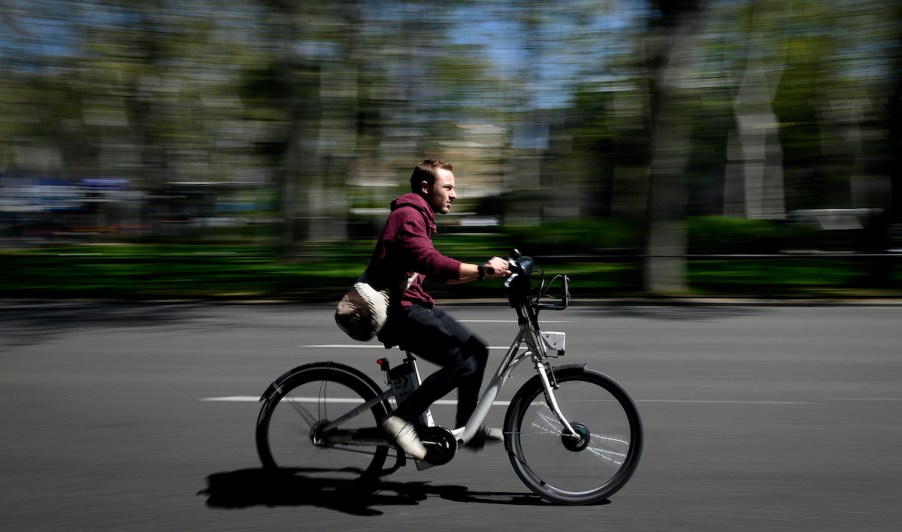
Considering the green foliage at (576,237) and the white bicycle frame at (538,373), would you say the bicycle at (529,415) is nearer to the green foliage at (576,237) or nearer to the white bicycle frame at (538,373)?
the white bicycle frame at (538,373)

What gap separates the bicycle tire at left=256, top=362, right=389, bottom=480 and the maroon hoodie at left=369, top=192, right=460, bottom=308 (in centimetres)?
56

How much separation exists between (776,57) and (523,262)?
2325 cm

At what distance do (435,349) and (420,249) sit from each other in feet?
1.64

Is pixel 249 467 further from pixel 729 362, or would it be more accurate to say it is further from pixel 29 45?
pixel 29 45

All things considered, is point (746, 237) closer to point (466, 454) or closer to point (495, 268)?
point (466, 454)

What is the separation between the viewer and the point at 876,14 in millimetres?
18297

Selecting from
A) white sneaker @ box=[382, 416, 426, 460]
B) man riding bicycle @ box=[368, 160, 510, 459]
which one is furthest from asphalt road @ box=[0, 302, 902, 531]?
man riding bicycle @ box=[368, 160, 510, 459]

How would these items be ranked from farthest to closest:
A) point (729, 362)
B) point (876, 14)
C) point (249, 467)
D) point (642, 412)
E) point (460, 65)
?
point (460, 65)
point (876, 14)
point (729, 362)
point (642, 412)
point (249, 467)

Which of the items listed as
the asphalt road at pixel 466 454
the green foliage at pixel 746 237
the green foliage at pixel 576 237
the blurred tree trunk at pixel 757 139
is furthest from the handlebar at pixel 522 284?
the green foliage at pixel 746 237

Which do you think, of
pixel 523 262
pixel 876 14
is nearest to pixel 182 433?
pixel 523 262

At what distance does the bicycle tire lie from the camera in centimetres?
476

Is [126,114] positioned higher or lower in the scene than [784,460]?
higher

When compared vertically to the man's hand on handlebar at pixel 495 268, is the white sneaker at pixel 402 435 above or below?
below

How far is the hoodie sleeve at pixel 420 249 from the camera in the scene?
170 inches
